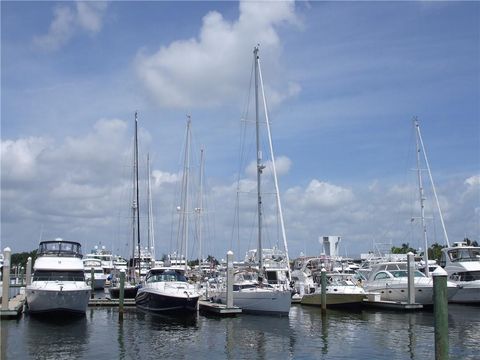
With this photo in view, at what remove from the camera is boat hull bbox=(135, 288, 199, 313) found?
35.3 m

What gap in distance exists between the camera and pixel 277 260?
48250mm

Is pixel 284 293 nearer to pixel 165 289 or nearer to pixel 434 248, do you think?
pixel 165 289

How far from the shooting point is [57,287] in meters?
33.0

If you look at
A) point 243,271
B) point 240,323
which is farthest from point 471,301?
point 240,323

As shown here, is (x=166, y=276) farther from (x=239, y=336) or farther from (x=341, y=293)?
(x=341, y=293)

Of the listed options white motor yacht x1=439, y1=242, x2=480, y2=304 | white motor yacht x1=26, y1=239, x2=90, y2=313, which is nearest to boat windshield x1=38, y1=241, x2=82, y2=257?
white motor yacht x1=26, y1=239, x2=90, y2=313

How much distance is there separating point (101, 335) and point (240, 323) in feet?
27.7

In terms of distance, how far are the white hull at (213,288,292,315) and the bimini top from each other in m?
11.8

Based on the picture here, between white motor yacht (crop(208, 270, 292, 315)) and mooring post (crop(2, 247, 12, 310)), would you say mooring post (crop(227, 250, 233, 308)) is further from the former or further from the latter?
mooring post (crop(2, 247, 12, 310))

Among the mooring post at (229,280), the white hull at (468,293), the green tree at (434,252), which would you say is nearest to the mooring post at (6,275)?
the mooring post at (229,280)

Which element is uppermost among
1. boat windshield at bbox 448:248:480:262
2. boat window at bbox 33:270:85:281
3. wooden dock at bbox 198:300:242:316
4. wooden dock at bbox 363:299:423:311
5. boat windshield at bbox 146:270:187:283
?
boat windshield at bbox 448:248:480:262

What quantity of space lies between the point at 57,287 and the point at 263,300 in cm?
1317

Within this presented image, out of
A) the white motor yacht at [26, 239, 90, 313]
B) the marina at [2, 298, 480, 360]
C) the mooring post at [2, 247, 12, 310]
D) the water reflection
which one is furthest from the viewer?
the white motor yacht at [26, 239, 90, 313]

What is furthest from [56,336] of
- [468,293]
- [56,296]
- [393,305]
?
[468,293]
